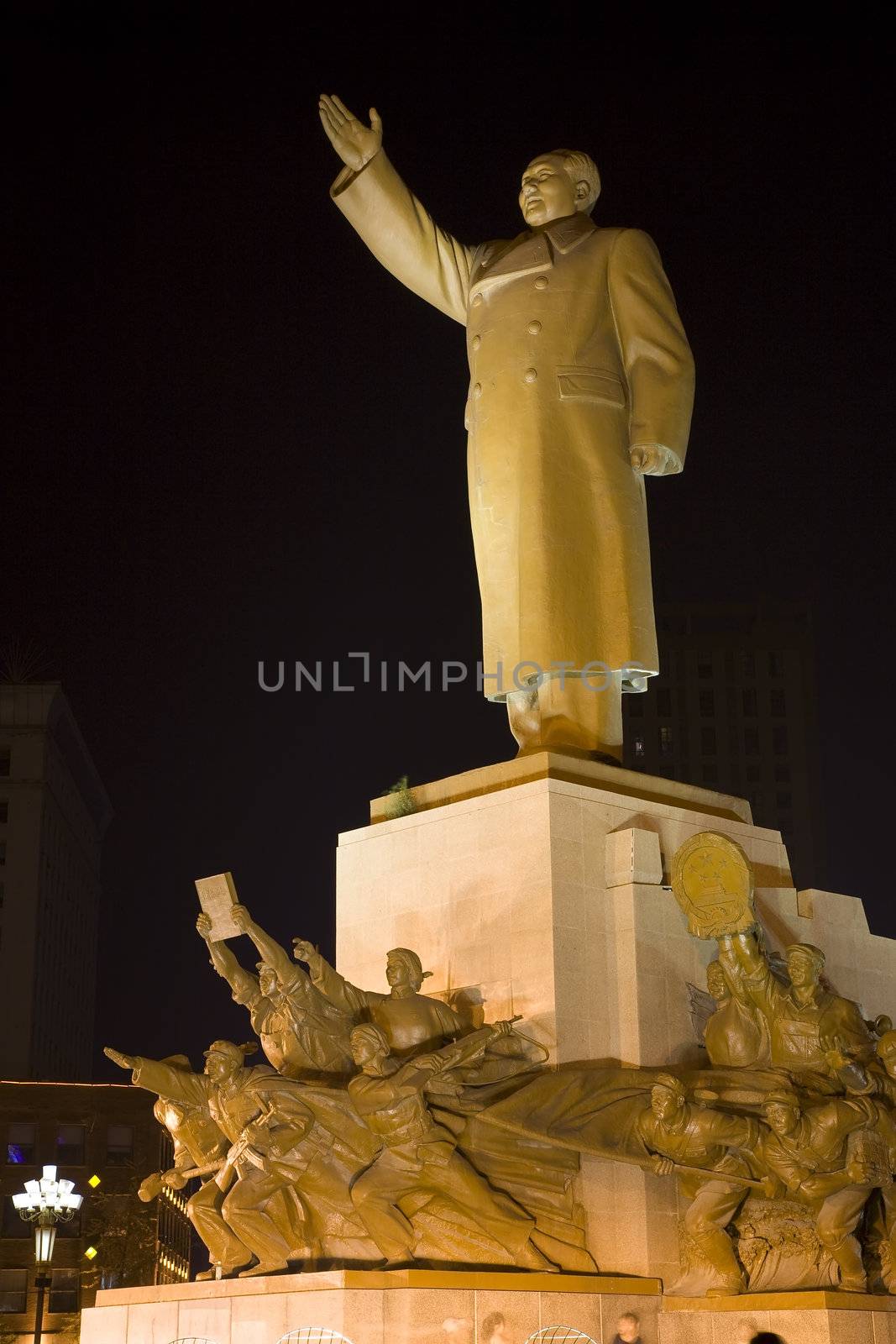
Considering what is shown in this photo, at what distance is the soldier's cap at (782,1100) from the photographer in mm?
10391

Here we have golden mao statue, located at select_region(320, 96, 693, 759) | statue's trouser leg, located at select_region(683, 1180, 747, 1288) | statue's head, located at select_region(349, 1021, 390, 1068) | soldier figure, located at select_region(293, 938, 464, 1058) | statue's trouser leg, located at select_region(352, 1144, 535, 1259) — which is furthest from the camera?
golden mao statue, located at select_region(320, 96, 693, 759)

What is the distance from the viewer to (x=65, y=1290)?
5847 cm

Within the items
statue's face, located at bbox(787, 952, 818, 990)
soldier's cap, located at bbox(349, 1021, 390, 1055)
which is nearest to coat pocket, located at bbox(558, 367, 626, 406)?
statue's face, located at bbox(787, 952, 818, 990)

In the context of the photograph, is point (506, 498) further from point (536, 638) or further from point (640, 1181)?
point (640, 1181)

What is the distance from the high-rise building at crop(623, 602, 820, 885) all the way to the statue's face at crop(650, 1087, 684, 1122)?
66.7 meters

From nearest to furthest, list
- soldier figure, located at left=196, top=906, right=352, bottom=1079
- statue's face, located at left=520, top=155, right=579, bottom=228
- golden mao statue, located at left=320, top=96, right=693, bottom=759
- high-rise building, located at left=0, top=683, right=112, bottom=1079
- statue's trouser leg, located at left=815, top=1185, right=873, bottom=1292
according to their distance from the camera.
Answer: statue's trouser leg, located at left=815, top=1185, right=873, bottom=1292 < soldier figure, located at left=196, top=906, right=352, bottom=1079 < golden mao statue, located at left=320, top=96, right=693, bottom=759 < statue's face, located at left=520, top=155, right=579, bottom=228 < high-rise building, located at left=0, top=683, right=112, bottom=1079

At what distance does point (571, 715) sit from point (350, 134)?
533cm

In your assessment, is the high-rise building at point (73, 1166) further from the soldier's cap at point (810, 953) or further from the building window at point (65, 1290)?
the soldier's cap at point (810, 953)

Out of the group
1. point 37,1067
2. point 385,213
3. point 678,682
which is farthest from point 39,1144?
point 385,213

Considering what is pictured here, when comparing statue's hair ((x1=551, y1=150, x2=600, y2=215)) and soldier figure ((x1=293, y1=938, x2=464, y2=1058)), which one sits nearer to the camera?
soldier figure ((x1=293, y1=938, x2=464, y2=1058))

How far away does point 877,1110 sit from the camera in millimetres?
10547

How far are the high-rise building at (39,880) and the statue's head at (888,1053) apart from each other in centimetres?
7129

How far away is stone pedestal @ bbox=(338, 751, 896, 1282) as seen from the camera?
37.7ft

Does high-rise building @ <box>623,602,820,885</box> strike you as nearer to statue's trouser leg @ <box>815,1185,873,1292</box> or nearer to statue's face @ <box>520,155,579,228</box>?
statue's face @ <box>520,155,579,228</box>
